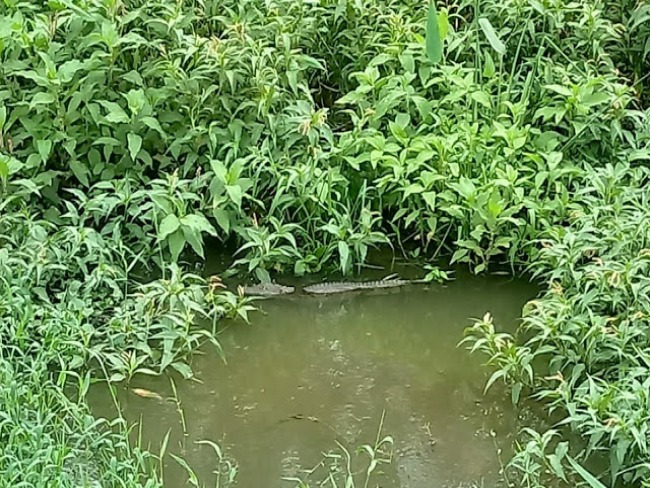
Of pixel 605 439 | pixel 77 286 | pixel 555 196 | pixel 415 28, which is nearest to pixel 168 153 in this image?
pixel 77 286

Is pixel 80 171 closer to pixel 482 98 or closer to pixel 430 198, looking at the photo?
pixel 430 198

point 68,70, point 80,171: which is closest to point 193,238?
point 80,171

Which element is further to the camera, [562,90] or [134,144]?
[562,90]

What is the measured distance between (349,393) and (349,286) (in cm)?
70

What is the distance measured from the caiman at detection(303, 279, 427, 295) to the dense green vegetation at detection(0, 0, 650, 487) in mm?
70

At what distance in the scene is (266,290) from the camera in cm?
395

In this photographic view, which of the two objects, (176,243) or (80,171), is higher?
(80,171)

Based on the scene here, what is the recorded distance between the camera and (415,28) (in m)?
4.68

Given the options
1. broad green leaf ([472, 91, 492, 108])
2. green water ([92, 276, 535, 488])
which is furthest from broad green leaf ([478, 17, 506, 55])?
green water ([92, 276, 535, 488])

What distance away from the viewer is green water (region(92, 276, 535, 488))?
10.1ft

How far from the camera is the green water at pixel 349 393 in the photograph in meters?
3.09

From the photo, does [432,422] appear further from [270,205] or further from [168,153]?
[168,153]

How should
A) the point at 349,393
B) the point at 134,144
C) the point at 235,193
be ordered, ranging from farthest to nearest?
1. the point at 134,144
2. the point at 235,193
3. the point at 349,393

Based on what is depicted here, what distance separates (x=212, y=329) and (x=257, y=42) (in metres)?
1.31
